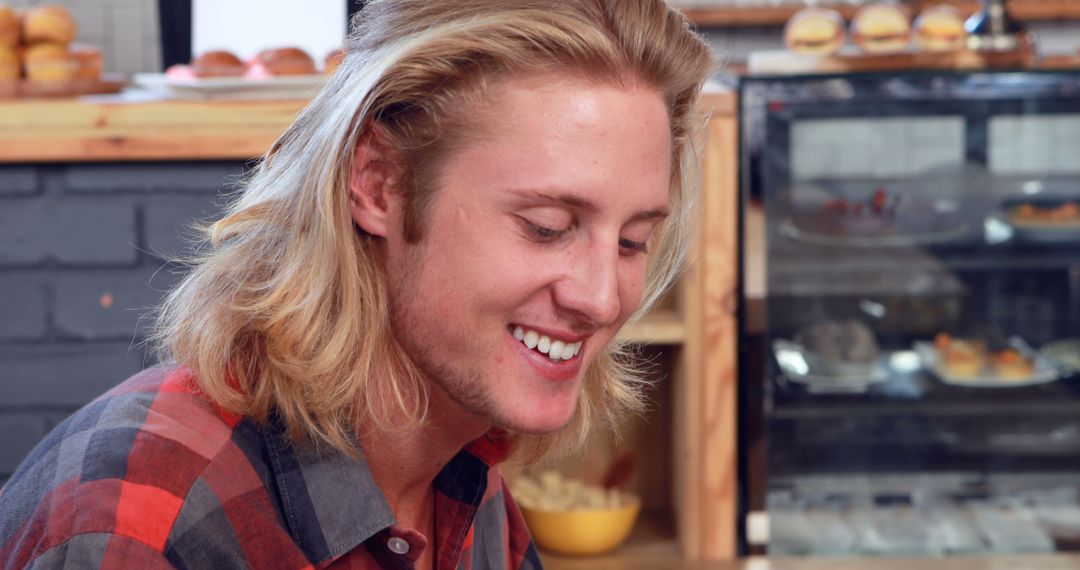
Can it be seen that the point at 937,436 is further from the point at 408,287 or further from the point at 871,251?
the point at 408,287

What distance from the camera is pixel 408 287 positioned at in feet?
3.56

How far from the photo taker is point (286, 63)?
6.86 ft

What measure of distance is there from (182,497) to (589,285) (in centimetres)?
36

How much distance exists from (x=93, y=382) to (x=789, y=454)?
1.23 meters

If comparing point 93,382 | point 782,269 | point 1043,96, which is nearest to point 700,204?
point 782,269

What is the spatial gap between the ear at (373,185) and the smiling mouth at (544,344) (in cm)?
15

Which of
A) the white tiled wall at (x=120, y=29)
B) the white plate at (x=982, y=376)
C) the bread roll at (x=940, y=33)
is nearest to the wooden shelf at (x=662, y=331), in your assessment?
the white plate at (x=982, y=376)

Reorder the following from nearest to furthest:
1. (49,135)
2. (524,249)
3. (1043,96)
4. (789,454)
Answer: (524,249) → (49,135) → (1043,96) → (789,454)

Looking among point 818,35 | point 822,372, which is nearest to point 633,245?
point 818,35

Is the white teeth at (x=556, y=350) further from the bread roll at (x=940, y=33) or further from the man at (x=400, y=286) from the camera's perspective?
the bread roll at (x=940, y=33)

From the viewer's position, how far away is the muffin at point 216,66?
2061 mm

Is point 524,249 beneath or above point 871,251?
above

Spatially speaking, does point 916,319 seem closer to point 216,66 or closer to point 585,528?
point 585,528

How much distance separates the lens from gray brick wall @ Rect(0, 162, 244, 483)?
2.03m
